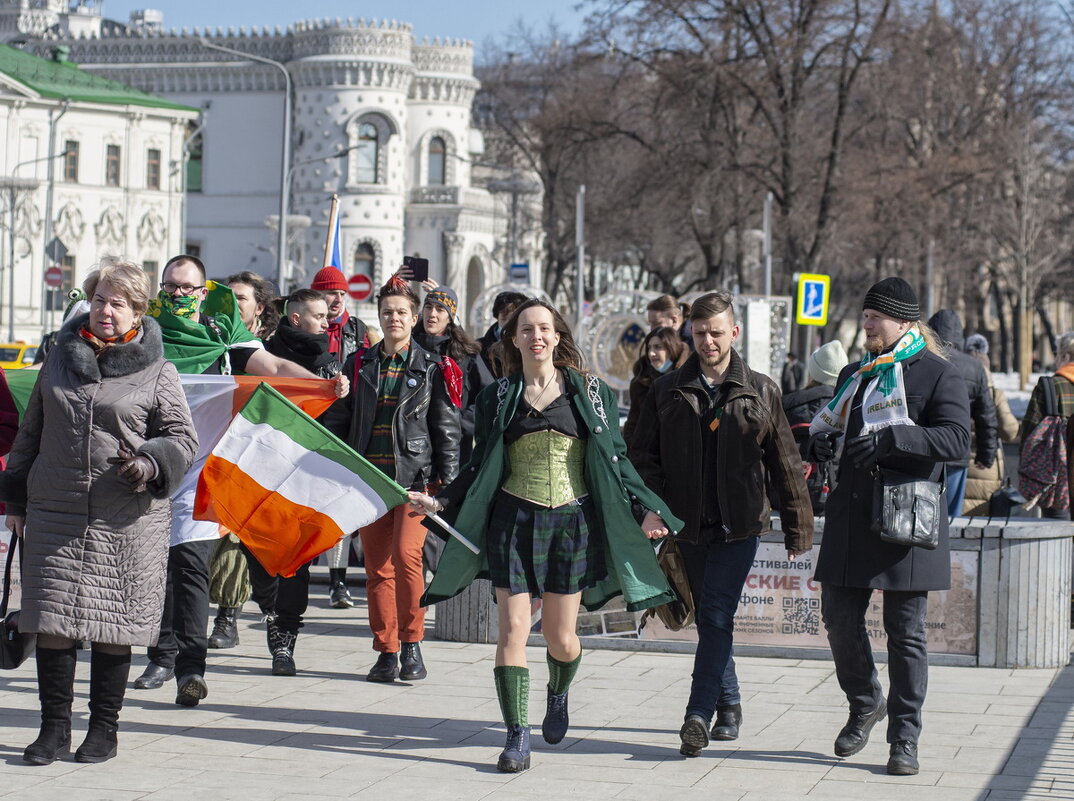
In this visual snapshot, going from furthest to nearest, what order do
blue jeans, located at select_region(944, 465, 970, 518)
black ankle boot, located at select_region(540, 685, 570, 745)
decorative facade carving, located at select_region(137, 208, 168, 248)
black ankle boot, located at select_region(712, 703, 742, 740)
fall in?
1. decorative facade carving, located at select_region(137, 208, 168, 248)
2. blue jeans, located at select_region(944, 465, 970, 518)
3. black ankle boot, located at select_region(712, 703, 742, 740)
4. black ankle boot, located at select_region(540, 685, 570, 745)

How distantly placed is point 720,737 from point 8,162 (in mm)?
59884

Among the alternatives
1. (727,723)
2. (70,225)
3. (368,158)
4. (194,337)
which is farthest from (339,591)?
(368,158)

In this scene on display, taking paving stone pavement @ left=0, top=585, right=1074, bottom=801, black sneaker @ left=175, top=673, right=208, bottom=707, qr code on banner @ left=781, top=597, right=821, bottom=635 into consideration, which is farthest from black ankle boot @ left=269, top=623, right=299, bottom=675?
qr code on banner @ left=781, top=597, right=821, bottom=635

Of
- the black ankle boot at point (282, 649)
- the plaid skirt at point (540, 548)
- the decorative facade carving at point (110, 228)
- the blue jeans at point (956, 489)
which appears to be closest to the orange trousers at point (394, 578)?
the black ankle boot at point (282, 649)

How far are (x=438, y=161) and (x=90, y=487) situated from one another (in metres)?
70.4

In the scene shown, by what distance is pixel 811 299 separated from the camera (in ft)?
81.0

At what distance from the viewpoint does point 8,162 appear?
63375mm

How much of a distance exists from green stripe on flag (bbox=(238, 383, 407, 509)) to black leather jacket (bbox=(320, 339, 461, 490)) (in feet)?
3.50

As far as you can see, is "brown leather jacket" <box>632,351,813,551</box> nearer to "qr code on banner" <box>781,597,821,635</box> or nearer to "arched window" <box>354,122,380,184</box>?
"qr code on banner" <box>781,597,821,635</box>

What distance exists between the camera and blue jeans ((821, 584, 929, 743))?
701 centimetres

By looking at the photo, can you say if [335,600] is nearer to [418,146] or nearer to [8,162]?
[8,162]

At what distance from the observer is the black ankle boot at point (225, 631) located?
388 inches

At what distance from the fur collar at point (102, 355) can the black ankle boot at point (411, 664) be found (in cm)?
260

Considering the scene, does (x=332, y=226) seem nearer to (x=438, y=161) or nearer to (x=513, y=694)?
(x=513, y=694)
